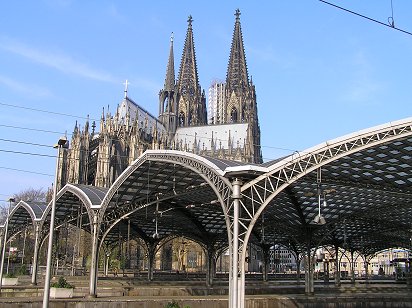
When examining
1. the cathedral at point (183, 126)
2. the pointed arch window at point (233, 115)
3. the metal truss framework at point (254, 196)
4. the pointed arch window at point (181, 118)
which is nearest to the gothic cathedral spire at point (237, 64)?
the cathedral at point (183, 126)

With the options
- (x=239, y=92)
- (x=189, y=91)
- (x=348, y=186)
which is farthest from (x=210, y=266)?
(x=189, y=91)

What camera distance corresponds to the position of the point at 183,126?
122250 millimetres

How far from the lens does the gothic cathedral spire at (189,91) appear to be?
12400cm

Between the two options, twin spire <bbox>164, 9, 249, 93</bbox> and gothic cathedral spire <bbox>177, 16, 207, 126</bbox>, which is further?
gothic cathedral spire <bbox>177, 16, 207, 126</bbox>

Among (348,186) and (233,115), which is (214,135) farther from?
(348,186)

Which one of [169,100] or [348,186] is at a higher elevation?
[169,100]

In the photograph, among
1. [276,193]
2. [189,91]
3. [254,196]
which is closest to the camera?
[276,193]

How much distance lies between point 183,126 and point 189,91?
9.05m

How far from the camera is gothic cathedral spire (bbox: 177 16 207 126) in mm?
124000

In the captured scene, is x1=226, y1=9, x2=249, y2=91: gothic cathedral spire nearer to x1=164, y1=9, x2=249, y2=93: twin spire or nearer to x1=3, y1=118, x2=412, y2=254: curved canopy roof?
x1=164, y1=9, x2=249, y2=93: twin spire

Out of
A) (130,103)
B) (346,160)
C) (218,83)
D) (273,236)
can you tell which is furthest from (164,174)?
(218,83)

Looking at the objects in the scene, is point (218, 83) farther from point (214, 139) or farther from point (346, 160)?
point (346, 160)

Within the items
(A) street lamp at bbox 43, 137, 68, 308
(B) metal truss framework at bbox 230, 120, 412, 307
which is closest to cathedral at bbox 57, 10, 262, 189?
(B) metal truss framework at bbox 230, 120, 412, 307

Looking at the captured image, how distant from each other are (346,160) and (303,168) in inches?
207
